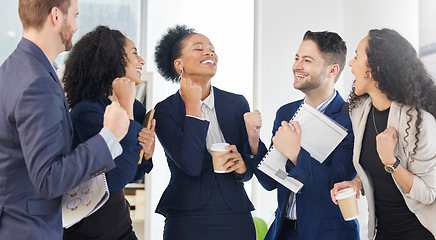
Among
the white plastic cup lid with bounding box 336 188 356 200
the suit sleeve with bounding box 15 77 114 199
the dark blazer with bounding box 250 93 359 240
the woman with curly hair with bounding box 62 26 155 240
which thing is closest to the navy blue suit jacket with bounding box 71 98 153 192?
the woman with curly hair with bounding box 62 26 155 240

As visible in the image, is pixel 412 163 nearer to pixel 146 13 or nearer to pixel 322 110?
pixel 322 110

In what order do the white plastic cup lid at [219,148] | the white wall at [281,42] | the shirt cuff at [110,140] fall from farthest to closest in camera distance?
the white wall at [281,42] → the white plastic cup lid at [219,148] → the shirt cuff at [110,140]

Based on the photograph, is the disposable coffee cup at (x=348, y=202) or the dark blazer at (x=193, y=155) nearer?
the disposable coffee cup at (x=348, y=202)

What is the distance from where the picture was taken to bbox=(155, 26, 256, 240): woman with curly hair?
6.84 ft

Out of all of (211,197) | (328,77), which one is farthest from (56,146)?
(328,77)

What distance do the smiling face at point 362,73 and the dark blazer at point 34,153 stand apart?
45.0 inches

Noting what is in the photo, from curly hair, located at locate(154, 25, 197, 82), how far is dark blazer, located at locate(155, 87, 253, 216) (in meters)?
0.34

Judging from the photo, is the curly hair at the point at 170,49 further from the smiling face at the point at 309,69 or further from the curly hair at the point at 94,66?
the smiling face at the point at 309,69

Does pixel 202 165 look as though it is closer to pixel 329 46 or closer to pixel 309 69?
pixel 309 69

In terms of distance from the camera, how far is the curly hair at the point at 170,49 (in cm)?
255

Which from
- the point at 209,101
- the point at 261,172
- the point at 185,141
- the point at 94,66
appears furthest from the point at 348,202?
the point at 94,66

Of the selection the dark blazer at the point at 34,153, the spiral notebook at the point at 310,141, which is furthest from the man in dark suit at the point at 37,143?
the spiral notebook at the point at 310,141

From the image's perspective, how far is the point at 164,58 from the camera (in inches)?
102

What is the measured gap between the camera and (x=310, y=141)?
207cm
